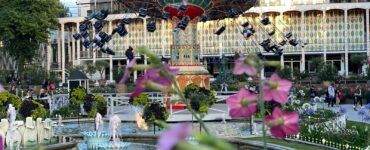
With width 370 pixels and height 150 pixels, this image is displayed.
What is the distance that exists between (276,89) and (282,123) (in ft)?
0.41

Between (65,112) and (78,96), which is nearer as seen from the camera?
(78,96)

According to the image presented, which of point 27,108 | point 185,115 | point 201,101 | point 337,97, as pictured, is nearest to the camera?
point 27,108

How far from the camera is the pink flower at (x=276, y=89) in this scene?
8.91 ft

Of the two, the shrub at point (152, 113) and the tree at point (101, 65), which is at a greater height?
the tree at point (101, 65)

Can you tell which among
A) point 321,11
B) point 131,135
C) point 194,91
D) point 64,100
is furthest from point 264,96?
point 321,11

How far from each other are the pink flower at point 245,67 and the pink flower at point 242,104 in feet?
0.32

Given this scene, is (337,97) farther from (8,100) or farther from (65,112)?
(8,100)

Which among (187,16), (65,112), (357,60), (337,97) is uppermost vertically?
(187,16)

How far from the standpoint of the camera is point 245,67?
277 centimetres

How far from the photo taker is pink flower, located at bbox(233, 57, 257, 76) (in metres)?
2.72

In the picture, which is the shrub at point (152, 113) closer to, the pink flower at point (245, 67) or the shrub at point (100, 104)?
the shrub at point (100, 104)

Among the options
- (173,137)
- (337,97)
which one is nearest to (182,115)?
(337,97)

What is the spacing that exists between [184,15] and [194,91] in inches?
324

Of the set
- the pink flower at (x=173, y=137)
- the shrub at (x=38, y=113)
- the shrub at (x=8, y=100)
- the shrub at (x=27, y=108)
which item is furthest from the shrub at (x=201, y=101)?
the pink flower at (x=173, y=137)
